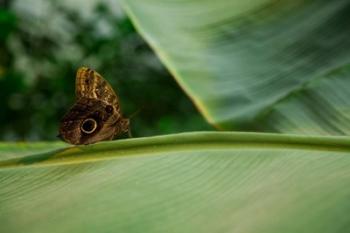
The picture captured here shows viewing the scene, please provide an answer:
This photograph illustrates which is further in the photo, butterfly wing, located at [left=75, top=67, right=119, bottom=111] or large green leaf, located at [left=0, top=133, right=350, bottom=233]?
butterfly wing, located at [left=75, top=67, right=119, bottom=111]

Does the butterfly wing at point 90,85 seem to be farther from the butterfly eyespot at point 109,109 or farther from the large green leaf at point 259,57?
the large green leaf at point 259,57

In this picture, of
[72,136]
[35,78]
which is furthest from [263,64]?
[35,78]

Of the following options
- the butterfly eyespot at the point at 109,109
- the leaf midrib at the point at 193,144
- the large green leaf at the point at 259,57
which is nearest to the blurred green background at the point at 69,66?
the large green leaf at the point at 259,57

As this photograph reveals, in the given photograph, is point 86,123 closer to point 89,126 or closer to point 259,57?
point 89,126

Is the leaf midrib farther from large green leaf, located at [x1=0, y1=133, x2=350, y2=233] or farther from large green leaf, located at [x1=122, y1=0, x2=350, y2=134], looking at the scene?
large green leaf, located at [x1=122, y1=0, x2=350, y2=134]

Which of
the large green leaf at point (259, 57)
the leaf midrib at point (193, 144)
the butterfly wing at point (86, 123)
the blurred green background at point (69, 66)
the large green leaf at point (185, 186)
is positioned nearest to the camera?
the large green leaf at point (185, 186)

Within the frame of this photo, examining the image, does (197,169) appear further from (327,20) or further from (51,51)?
(51,51)

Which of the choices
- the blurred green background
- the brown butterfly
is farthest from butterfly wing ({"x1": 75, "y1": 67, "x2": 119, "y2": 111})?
the blurred green background
